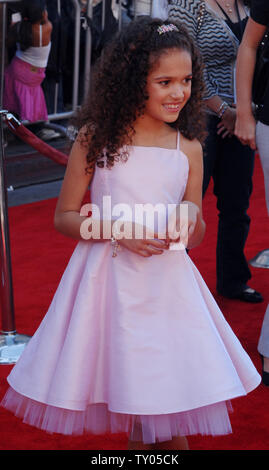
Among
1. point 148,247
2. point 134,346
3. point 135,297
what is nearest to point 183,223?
point 148,247

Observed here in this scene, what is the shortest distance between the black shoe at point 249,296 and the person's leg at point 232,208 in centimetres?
1

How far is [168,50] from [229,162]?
1552mm

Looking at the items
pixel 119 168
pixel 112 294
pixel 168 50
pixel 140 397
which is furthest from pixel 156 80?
pixel 140 397

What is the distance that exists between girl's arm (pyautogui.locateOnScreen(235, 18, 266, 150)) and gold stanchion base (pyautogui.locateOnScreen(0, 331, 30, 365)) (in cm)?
116

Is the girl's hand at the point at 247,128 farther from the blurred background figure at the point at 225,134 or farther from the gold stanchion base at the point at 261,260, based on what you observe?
the gold stanchion base at the point at 261,260

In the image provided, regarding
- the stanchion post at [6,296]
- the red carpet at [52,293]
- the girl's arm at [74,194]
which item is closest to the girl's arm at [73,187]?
the girl's arm at [74,194]

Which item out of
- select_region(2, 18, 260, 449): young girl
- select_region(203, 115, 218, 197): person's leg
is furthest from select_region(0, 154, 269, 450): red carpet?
select_region(203, 115, 218, 197): person's leg

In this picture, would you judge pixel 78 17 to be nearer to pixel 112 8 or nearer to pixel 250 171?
pixel 112 8

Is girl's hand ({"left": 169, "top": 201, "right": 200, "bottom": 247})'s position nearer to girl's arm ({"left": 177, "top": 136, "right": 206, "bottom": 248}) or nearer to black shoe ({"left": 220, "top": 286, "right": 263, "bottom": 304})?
girl's arm ({"left": 177, "top": 136, "right": 206, "bottom": 248})

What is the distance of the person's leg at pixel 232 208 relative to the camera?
3.60m

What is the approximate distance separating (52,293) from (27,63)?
3088 mm

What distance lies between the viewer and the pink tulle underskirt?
2.05m

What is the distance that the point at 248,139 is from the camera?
2977mm
